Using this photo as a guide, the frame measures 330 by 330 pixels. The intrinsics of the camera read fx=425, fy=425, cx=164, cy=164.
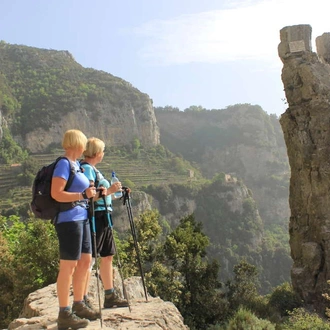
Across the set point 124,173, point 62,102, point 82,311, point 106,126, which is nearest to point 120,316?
point 82,311

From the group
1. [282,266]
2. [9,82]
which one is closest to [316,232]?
[282,266]

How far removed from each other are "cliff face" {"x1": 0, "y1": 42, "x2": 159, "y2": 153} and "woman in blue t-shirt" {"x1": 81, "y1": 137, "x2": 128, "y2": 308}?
72.4 m

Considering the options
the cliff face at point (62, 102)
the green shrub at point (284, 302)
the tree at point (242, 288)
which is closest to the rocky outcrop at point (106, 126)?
the cliff face at point (62, 102)

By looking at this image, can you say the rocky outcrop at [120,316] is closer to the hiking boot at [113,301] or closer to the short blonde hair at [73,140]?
the hiking boot at [113,301]

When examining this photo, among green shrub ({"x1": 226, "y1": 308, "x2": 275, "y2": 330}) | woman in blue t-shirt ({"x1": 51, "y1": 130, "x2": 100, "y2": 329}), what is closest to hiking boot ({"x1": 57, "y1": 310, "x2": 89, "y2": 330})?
woman in blue t-shirt ({"x1": 51, "y1": 130, "x2": 100, "y2": 329})

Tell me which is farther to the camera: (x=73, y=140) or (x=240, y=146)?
(x=240, y=146)

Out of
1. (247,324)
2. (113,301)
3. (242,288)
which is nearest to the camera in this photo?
(113,301)

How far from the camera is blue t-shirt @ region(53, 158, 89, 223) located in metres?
4.51

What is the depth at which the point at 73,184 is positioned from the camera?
4.62 metres

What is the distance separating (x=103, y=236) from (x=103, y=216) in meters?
0.26

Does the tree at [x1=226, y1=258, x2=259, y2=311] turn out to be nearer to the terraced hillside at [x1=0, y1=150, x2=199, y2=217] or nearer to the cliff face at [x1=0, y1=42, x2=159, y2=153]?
the terraced hillside at [x1=0, y1=150, x2=199, y2=217]

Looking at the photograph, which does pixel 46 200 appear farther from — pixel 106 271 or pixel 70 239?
pixel 106 271

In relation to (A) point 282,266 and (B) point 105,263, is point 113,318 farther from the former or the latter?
(A) point 282,266

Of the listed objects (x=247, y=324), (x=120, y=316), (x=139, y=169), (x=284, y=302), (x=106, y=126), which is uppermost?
(x=106, y=126)
